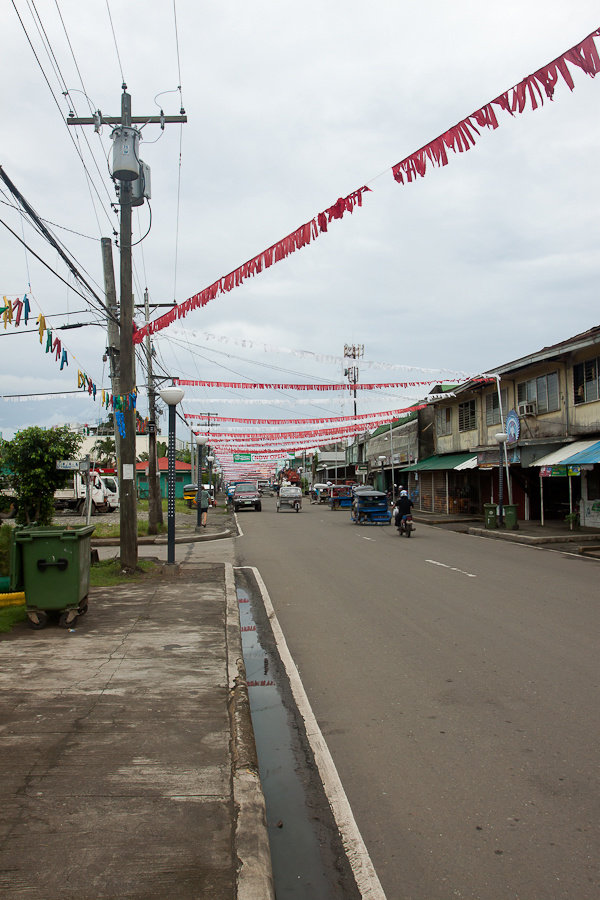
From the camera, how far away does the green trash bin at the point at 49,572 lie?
8305 millimetres

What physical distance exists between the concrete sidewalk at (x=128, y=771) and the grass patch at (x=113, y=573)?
442 centimetres

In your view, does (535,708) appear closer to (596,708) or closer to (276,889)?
(596,708)

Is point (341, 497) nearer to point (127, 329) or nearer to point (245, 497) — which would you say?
point (245, 497)

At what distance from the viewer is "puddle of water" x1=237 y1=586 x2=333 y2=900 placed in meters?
3.44

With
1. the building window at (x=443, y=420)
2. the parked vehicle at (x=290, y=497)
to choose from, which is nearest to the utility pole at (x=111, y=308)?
the building window at (x=443, y=420)

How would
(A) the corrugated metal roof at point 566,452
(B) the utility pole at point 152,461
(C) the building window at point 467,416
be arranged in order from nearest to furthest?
(A) the corrugated metal roof at point 566,452, (B) the utility pole at point 152,461, (C) the building window at point 467,416

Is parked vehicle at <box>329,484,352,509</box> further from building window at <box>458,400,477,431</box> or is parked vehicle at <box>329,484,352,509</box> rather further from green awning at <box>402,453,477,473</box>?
building window at <box>458,400,477,431</box>

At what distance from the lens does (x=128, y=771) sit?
170 inches

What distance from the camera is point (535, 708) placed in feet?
18.6

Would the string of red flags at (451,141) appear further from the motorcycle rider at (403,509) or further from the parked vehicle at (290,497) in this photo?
the parked vehicle at (290,497)

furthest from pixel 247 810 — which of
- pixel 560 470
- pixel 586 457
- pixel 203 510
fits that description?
pixel 203 510

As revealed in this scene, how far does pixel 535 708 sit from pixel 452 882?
8.55 ft

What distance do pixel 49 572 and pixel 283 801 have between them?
16.5 ft

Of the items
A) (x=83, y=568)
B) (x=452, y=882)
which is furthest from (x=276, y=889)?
(x=83, y=568)
